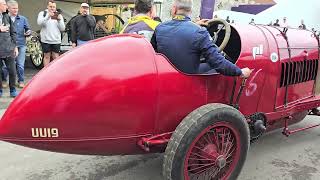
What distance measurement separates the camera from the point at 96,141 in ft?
9.89

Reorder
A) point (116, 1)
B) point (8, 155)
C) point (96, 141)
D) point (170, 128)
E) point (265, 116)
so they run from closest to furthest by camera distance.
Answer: point (96, 141), point (170, 128), point (265, 116), point (8, 155), point (116, 1)

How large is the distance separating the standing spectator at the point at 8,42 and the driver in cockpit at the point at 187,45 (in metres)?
4.53

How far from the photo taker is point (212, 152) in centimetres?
324

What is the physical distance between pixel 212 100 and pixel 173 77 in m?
0.54

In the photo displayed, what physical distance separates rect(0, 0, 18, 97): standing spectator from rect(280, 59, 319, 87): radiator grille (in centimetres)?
489

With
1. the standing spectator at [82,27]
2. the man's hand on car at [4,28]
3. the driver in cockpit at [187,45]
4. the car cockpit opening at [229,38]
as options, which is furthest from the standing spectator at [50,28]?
the driver in cockpit at [187,45]

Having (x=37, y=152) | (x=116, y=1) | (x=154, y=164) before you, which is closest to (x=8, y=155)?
(x=37, y=152)

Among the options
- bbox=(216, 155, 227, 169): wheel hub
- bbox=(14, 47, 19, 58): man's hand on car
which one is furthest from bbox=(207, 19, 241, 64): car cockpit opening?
bbox=(14, 47, 19, 58): man's hand on car

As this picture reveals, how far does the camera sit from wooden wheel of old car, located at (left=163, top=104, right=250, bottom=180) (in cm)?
294

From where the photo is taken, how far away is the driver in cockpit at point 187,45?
3309mm

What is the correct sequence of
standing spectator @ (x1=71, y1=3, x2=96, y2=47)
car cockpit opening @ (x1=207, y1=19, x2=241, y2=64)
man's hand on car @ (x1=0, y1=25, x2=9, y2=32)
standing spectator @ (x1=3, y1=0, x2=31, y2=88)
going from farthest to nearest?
1. standing spectator @ (x1=71, y1=3, x2=96, y2=47)
2. standing spectator @ (x1=3, y1=0, x2=31, y2=88)
3. man's hand on car @ (x1=0, y1=25, x2=9, y2=32)
4. car cockpit opening @ (x1=207, y1=19, x2=241, y2=64)

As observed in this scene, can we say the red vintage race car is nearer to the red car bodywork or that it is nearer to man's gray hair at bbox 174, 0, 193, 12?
the red car bodywork

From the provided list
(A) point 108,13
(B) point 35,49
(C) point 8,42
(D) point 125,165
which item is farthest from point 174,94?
(A) point 108,13

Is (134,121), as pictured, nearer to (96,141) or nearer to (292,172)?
(96,141)
